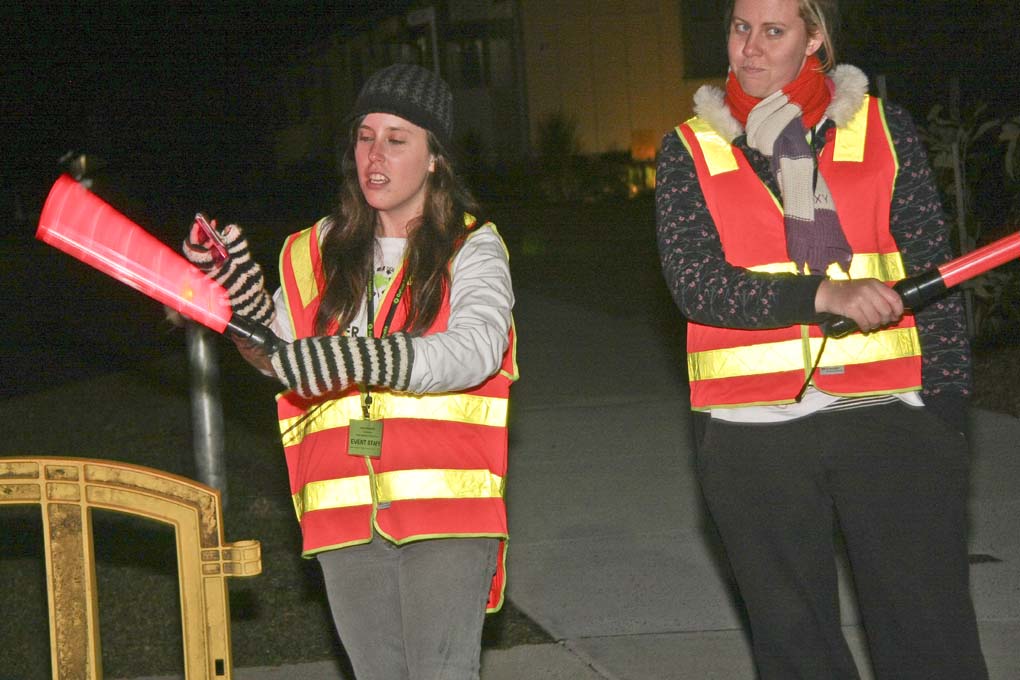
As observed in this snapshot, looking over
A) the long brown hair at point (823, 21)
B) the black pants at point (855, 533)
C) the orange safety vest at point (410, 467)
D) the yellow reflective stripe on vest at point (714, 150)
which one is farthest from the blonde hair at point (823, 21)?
the orange safety vest at point (410, 467)

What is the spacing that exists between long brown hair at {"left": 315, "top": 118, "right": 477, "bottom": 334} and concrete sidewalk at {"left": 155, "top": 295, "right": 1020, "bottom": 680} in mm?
2285

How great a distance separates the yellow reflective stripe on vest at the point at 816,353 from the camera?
10.1ft

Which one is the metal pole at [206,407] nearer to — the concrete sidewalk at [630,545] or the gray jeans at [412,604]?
the concrete sidewalk at [630,545]

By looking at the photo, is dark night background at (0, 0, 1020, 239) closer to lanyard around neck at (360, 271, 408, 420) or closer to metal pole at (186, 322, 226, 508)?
metal pole at (186, 322, 226, 508)

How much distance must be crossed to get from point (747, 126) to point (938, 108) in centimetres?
797

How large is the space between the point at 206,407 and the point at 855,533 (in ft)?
14.9

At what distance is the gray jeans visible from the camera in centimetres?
308

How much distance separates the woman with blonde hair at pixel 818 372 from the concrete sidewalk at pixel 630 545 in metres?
1.86

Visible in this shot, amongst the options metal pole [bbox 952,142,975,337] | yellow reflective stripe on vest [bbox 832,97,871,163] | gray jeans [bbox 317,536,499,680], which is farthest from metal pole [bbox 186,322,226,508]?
metal pole [bbox 952,142,975,337]

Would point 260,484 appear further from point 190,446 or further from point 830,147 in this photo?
point 830,147

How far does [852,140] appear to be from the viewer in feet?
10.2

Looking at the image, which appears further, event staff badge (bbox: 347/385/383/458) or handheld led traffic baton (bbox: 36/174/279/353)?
A: event staff badge (bbox: 347/385/383/458)

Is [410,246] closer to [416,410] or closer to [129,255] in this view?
[416,410]

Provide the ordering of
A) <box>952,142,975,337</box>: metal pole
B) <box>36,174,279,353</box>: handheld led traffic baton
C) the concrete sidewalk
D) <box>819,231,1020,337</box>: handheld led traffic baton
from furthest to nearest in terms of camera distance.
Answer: <box>952,142,975,337</box>: metal pole, the concrete sidewalk, <box>819,231,1020,337</box>: handheld led traffic baton, <box>36,174,279,353</box>: handheld led traffic baton
